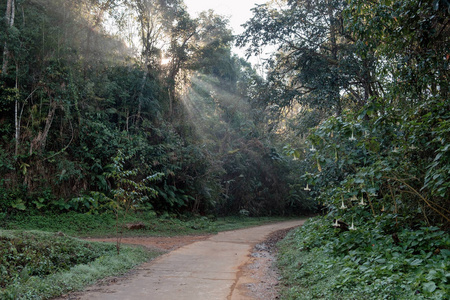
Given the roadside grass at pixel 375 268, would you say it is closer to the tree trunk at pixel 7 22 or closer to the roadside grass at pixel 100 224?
the roadside grass at pixel 100 224

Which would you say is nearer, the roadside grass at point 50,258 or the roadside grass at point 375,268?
the roadside grass at point 375,268

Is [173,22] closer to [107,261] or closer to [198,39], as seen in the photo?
[198,39]

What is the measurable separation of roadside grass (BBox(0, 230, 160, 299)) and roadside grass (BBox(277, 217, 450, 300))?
3464 mm

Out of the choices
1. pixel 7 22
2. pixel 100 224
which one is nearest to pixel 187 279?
Result: pixel 100 224

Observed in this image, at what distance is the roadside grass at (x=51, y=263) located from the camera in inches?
196

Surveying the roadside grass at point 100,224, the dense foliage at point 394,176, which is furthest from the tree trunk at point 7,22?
the dense foliage at point 394,176

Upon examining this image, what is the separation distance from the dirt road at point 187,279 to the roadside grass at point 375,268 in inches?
36.9

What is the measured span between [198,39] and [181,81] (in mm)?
2748

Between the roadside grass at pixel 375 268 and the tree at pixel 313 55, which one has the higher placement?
the tree at pixel 313 55

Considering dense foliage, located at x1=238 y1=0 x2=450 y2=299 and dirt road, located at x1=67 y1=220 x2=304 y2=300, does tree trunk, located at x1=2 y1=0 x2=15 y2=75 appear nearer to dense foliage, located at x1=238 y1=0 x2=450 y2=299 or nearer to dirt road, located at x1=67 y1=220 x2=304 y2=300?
dirt road, located at x1=67 y1=220 x2=304 y2=300

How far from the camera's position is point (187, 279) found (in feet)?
20.5

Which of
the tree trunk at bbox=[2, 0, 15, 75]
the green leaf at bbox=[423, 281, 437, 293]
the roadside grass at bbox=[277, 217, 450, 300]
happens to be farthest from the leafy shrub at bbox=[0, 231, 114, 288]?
the tree trunk at bbox=[2, 0, 15, 75]

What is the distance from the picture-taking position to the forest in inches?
223

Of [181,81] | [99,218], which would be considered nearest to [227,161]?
[181,81]
